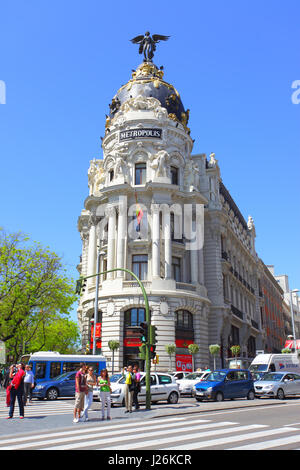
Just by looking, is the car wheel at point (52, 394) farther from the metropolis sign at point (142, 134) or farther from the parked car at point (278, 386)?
the metropolis sign at point (142, 134)

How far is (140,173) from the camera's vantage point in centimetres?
4022

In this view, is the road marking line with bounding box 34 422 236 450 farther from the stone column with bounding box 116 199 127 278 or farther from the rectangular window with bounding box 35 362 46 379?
the stone column with bounding box 116 199 127 278

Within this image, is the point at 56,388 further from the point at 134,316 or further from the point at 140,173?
the point at 140,173

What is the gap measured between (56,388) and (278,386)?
12.1m

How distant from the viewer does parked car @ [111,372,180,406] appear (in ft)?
62.4

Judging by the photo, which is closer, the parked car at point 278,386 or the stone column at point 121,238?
the parked car at point 278,386

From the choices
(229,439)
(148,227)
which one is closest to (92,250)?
(148,227)

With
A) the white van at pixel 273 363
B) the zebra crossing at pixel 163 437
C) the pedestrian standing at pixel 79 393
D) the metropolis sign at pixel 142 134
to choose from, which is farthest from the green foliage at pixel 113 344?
the zebra crossing at pixel 163 437

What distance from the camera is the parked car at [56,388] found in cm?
2277

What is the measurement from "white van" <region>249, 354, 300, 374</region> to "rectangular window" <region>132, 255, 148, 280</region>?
37.6 ft

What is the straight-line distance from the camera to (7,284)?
32844 mm

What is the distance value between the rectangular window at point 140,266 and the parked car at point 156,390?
16.7 meters

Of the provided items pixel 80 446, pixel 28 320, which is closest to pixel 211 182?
pixel 28 320

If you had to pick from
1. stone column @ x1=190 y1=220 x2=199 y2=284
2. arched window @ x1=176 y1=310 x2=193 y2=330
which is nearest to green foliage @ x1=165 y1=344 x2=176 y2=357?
arched window @ x1=176 y1=310 x2=193 y2=330
